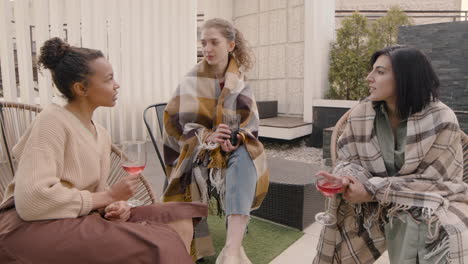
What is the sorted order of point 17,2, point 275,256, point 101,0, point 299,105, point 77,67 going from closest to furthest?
point 77,67, point 275,256, point 17,2, point 101,0, point 299,105

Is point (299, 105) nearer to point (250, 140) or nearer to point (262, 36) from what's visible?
point (262, 36)

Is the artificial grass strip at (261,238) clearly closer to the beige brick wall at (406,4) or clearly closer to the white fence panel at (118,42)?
the white fence panel at (118,42)

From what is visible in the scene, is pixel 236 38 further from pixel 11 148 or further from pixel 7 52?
pixel 7 52

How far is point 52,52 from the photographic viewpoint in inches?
50.1

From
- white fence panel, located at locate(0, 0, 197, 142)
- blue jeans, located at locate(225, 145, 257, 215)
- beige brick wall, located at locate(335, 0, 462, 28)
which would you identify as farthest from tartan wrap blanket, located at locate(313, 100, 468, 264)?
beige brick wall, located at locate(335, 0, 462, 28)

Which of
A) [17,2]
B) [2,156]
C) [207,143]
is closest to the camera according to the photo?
[2,156]

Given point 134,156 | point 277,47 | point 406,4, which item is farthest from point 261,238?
point 406,4

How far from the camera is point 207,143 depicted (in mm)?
1904

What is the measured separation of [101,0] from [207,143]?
132 inches

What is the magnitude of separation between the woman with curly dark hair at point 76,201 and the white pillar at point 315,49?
4749 mm

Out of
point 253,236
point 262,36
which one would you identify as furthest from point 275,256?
point 262,36

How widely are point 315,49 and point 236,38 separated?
3.87 meters

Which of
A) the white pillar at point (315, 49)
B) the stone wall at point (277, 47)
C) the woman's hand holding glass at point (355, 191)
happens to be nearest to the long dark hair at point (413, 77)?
the woman's hand holding glass at point (355, 191)

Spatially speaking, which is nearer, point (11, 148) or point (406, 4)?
point (11, 148)
